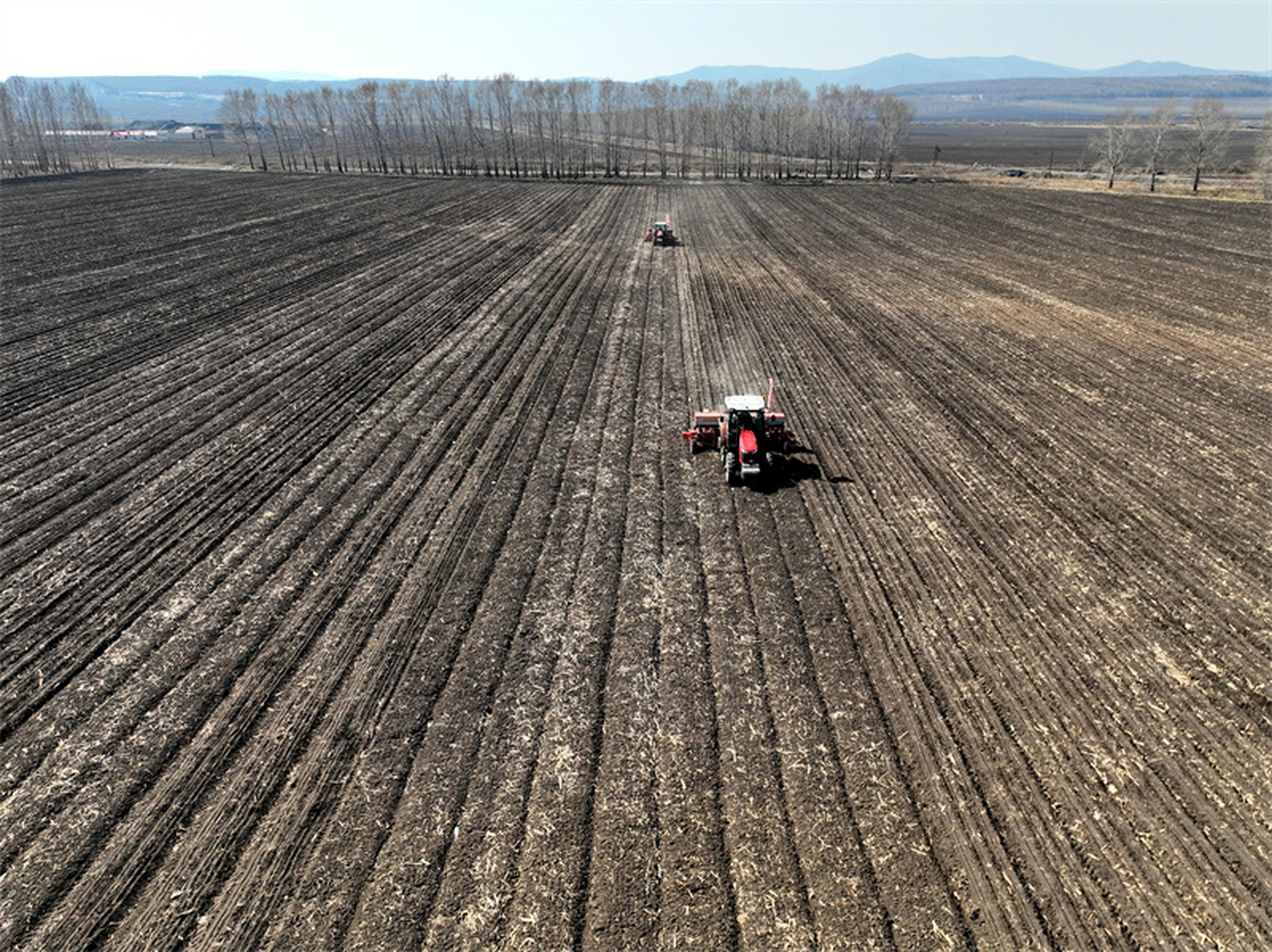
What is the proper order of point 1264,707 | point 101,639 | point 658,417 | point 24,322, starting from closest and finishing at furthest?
point 1264,707
point 101,639
point 658,417
point 24,322

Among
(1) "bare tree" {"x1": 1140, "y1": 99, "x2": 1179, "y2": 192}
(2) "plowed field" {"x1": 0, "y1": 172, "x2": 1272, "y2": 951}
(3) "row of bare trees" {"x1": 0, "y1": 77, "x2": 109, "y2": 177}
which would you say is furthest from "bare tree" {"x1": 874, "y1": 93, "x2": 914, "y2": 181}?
(3) "row of bare trees" {"x1": 0, "y1": 77, "x2": 109, "y2": 177}

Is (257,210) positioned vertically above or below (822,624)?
above

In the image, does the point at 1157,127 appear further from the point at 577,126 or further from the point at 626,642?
the point at 626,642

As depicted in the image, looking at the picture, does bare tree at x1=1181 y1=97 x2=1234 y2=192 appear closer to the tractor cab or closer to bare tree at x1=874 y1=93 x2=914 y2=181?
bare tree at x1=874 y1=93 x2=914 y2=181

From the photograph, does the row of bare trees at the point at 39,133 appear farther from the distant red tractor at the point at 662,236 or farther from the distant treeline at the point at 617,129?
the distant red tractor at the point at 662,236

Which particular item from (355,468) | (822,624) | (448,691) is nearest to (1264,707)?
(822,624)

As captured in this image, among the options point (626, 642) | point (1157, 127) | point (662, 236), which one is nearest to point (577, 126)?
point (662, 236)

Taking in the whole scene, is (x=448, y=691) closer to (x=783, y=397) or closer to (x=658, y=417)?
(x=658, y=417)
